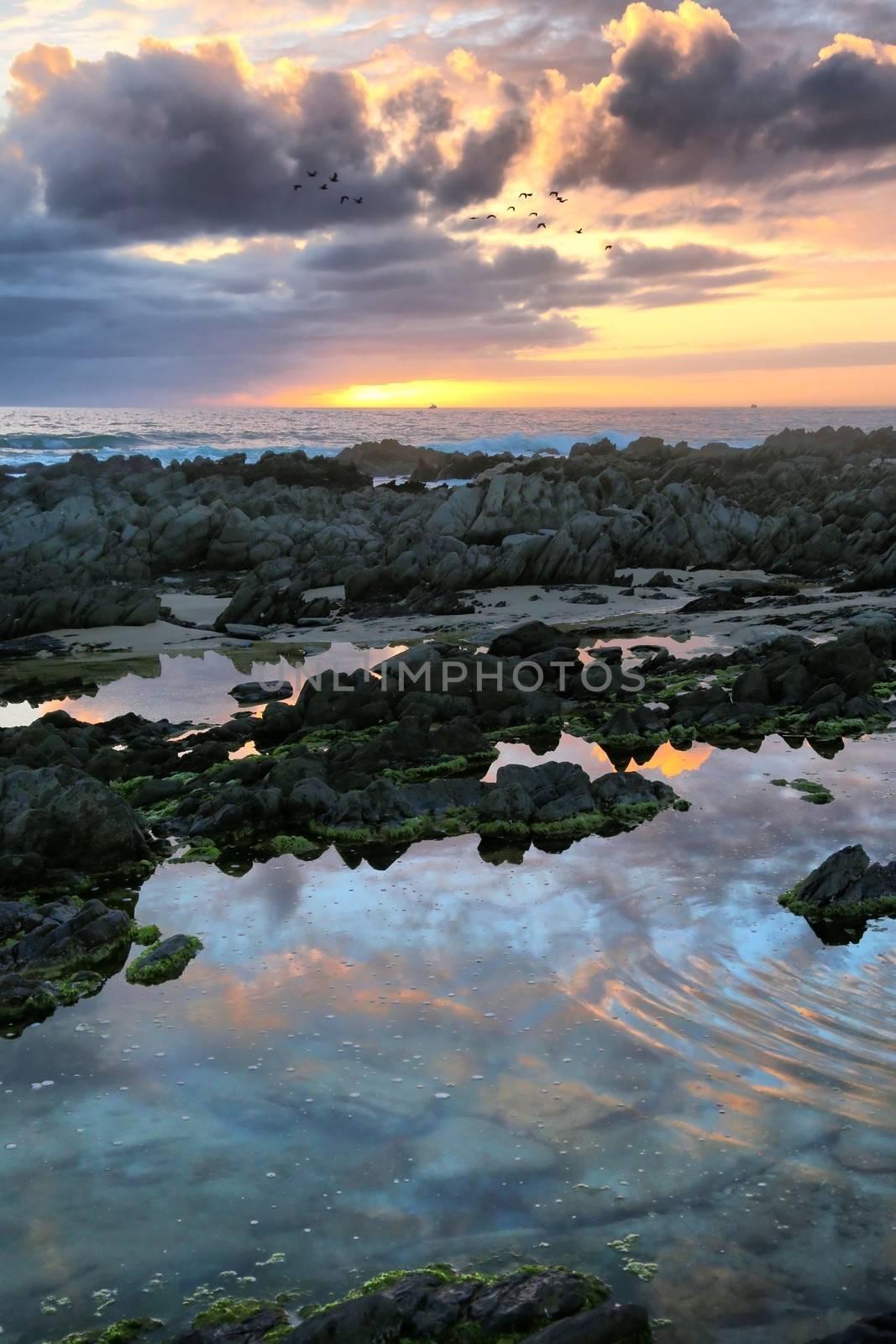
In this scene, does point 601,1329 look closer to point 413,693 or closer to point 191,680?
point 413,693

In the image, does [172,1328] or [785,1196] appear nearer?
[172,1328]

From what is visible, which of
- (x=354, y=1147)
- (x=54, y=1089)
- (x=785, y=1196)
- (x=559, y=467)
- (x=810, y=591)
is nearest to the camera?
(x=785, y=1196)

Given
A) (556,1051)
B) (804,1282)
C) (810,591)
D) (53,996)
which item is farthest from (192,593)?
(804,1282)

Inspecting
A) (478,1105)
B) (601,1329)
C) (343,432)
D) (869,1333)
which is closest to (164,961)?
(478,1105)

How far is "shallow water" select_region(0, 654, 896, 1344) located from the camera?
A: 764 centimetres

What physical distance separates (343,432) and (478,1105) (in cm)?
14041

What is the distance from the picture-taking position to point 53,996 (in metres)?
11.5

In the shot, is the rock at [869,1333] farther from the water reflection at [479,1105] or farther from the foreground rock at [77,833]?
the foreground rock at [77,833]

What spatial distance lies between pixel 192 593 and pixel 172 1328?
31461mm

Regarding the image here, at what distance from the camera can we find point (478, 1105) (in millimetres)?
9281

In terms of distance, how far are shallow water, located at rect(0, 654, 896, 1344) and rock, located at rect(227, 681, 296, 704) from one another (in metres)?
10.2

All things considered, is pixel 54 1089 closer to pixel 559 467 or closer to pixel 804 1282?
pixel 804 1282

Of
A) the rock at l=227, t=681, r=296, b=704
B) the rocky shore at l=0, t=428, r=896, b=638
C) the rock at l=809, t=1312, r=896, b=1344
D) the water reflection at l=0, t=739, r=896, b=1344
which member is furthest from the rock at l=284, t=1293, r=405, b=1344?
the rocky shore at l=0, t=428, r=896, b=638

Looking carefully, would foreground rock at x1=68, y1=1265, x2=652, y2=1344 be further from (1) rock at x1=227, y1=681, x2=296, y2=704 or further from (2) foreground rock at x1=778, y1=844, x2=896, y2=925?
(1) rock at x1=227, y1=681, x2=296, y2=704
